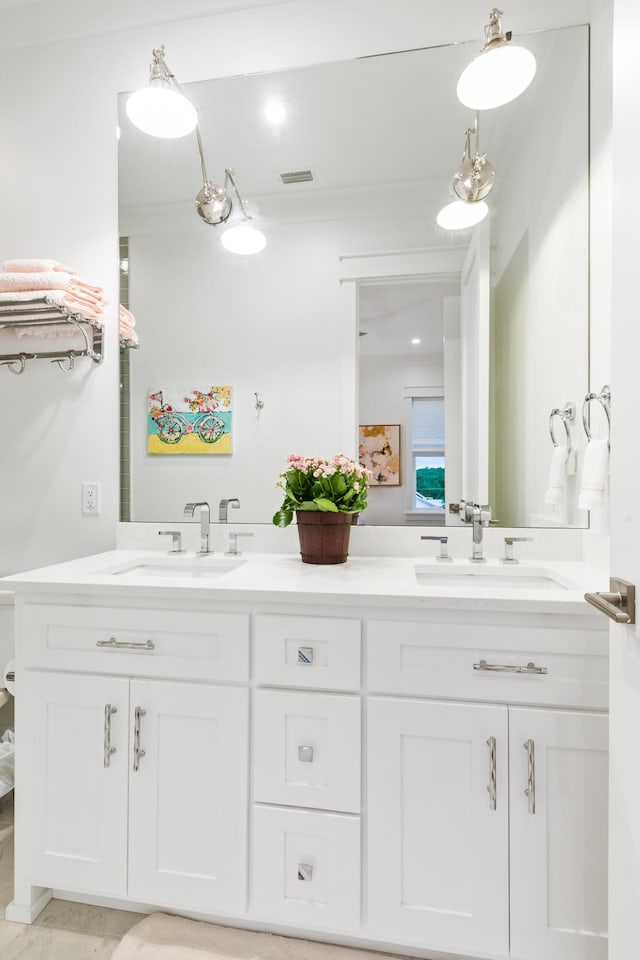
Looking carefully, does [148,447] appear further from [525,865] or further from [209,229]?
[525,865]

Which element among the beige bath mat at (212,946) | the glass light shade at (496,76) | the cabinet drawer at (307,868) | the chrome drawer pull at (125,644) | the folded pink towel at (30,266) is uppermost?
the glass light shade at (496,76)

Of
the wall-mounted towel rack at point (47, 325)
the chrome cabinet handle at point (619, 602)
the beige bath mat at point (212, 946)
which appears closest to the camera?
the chrome cabinet handle at point (619, 602)

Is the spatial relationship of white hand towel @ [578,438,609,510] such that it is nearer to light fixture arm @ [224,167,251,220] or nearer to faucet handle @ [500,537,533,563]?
faucet handle @ [500,537,533,563]

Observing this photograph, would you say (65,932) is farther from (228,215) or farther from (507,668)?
(228,215)

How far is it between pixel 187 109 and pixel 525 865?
2249 mm

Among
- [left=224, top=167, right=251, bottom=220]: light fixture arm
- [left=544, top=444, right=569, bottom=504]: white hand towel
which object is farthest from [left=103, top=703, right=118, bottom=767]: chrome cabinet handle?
[left=224, top=167, right=251, bottom=220]: light fixture arm

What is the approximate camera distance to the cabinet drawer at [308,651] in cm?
117

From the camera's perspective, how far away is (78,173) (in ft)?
6.21

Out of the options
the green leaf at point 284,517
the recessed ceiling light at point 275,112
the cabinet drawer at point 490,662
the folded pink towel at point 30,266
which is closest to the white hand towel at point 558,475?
the cabinet drawer at point 490,662

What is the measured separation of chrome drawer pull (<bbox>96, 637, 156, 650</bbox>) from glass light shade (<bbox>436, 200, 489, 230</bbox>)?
1.57 metres

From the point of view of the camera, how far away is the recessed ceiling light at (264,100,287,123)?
1.78 meters

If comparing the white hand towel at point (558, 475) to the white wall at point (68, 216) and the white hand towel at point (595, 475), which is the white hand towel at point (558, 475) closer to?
the white hand towel at point (595, 475)

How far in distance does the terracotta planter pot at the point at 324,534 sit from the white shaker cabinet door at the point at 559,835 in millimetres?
668

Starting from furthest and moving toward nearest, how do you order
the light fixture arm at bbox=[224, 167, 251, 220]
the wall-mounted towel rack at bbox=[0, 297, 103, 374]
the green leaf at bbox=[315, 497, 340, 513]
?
the light fixture arm at bbox=[224, 167, 251, 220], the wall-mounted towel rack at bbox=[0, 297, 103, 374], the green leaf at bbox=[315, 497, 340, 513]
